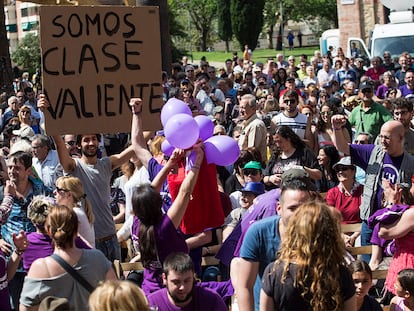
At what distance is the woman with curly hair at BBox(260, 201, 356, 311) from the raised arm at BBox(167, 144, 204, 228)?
58.0 inches

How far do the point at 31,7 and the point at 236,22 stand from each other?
31.0 meters

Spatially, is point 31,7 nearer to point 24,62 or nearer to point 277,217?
point 24,62

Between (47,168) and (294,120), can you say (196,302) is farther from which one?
(294,120)

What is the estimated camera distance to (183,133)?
6598mm

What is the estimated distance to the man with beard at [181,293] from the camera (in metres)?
5.20

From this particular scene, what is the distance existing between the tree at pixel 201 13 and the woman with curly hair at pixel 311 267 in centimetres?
6333

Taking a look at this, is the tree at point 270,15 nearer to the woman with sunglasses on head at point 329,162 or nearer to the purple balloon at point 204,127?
the woman with sunglasses on head at point 329,162

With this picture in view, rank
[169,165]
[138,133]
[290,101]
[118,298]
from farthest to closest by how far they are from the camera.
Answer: [290,101] < [138,133] < [169,165] < [118,298]

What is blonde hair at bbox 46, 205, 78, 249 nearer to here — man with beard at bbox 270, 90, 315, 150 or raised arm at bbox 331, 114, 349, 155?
raised arm at bbox 331, 114, 349, 155

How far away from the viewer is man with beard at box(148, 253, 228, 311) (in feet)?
17.1

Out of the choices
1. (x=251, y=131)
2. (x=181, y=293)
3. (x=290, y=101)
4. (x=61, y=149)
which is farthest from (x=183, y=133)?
(x=290, y=101)

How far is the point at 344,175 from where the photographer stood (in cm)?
870

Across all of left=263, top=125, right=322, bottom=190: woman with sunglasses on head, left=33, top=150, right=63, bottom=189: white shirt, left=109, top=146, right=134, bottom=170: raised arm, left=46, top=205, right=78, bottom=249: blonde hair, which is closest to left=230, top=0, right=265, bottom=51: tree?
left=33, top=150, right=63, bottom=189: white shirt

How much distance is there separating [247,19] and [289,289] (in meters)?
52.0
